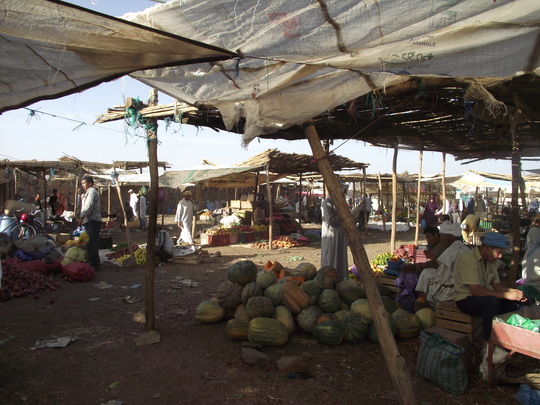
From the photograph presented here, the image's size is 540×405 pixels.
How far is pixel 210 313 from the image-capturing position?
214 inches

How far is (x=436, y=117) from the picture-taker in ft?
17.8

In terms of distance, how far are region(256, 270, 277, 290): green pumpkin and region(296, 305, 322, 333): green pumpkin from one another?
2.39ft

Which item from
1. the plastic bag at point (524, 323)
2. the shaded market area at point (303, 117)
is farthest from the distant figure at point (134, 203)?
the plastic bag at point (524, 323)

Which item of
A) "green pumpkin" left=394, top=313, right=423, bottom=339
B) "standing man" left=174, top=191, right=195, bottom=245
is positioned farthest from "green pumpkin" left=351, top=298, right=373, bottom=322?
"standing man" left=174, top=191, right=195, bottom=245

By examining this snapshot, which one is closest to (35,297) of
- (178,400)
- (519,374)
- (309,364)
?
(178,400)

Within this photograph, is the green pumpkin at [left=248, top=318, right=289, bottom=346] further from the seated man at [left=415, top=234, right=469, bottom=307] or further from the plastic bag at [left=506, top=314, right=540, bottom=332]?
the plastic bag at [left=506, top=314, right=540, bottom=332]

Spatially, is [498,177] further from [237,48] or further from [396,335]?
[237,48]

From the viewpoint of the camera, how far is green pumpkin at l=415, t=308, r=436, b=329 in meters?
4.90

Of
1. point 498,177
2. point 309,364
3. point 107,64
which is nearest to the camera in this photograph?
point 107,64

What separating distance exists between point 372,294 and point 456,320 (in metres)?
2.10

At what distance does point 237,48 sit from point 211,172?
968cm

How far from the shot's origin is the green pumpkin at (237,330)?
4820 mm

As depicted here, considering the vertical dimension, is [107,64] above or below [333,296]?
above

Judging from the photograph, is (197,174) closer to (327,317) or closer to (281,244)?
(281,244)
